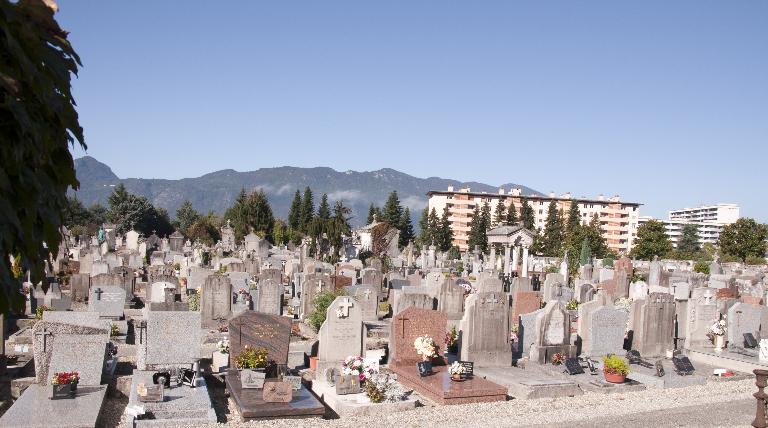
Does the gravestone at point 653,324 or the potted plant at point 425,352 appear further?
the gravestone at point 653,324

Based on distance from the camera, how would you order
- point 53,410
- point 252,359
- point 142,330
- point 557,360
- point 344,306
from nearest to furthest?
point 53,410 → point 252,359 → point 142,330 → point 344,306 → point 557,360

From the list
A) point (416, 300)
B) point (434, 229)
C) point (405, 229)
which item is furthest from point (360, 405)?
point (405, 229)

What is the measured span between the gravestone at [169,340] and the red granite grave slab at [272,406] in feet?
4.81

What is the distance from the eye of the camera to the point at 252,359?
11773 millimetres

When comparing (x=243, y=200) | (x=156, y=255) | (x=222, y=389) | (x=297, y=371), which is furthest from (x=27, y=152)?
(x=243, y=200)

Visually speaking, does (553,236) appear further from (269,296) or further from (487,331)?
(487,331)

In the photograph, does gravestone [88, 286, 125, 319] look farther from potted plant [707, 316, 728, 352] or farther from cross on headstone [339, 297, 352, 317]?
potted plant [707, 316, 728, 352]

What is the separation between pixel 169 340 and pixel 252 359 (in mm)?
1618

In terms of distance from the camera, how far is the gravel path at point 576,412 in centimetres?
1020

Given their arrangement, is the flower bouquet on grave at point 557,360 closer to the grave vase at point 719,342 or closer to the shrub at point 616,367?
the shrub at point 616,367

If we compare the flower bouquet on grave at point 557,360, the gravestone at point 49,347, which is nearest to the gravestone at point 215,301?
the gravestone at point 49,347

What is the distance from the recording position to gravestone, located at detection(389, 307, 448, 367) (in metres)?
13.5

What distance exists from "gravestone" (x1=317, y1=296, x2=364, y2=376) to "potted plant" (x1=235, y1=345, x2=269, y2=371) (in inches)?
62.5

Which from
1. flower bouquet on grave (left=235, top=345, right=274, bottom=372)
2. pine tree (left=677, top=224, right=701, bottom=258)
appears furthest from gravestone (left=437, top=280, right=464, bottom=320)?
pine tree (left=677, top=224, right=701, bottom=258)
